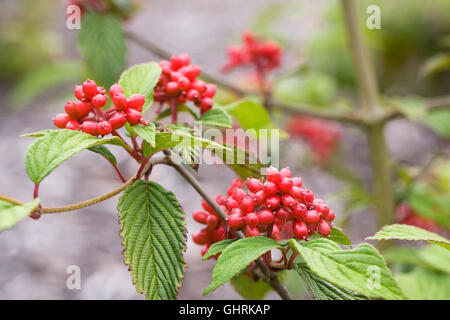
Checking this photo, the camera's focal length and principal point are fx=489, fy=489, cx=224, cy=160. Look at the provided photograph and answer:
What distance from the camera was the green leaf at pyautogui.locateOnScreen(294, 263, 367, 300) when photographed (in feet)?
1.87

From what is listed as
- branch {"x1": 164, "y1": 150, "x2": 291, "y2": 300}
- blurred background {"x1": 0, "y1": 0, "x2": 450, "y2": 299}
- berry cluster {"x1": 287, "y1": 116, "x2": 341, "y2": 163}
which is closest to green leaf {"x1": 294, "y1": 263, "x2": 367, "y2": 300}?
branch {"x1": 164, "y1": 150, "x2": 291, "y2": 300}

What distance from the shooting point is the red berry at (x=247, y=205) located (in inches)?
23.1

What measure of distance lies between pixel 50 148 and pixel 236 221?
0.23m

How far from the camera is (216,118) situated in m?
0.68

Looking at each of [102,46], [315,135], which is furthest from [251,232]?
[315,135]

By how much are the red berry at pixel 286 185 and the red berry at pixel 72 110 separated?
0.26 metres

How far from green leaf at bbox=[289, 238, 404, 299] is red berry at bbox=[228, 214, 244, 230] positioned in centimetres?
8

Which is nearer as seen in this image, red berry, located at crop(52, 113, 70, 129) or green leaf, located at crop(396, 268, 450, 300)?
red berry, located at crop(52, 113, 70, 129)

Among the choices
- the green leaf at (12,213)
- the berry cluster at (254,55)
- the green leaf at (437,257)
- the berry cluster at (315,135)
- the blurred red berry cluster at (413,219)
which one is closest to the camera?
the green leaf at (12,213)

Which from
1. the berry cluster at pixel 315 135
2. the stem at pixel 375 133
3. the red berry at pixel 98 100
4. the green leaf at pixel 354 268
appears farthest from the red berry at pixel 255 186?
the berry cluster at pixel 315 135

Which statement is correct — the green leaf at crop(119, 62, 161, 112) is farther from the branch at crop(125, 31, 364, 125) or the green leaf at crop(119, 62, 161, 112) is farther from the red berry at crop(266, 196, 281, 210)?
the branch at crop(125, 31, 364, 125)

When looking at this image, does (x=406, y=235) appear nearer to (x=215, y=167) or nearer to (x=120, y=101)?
(x=120, y=101)

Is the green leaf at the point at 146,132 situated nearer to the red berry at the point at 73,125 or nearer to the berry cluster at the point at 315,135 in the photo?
the red berry at the point at 73,125

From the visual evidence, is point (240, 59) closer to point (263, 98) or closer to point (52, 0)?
point (263, 98)
